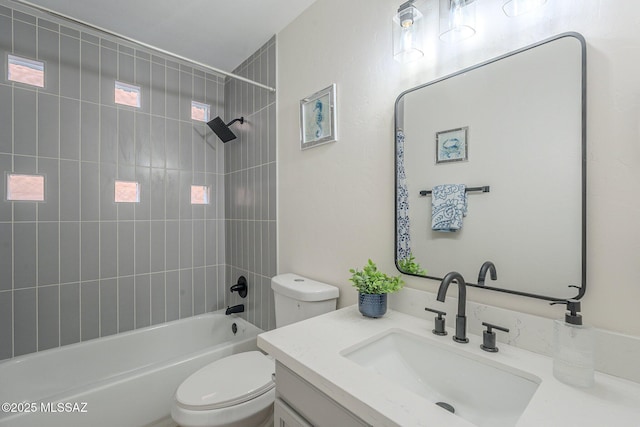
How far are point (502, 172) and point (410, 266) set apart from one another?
1.53ft

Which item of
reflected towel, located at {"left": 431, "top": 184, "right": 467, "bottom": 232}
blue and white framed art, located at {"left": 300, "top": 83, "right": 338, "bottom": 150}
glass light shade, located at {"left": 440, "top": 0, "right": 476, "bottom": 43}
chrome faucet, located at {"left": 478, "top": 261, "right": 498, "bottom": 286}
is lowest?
chrome faucet, located at {"left": 478, "top": 261, "right": 498, "bottom": 286}

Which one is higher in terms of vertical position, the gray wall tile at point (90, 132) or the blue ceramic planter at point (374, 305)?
the gray wall tile at point (90, 132)

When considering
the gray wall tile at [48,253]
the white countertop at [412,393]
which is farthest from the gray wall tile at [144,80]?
the white countertop at [412,393]

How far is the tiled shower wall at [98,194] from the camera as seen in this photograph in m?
1.70

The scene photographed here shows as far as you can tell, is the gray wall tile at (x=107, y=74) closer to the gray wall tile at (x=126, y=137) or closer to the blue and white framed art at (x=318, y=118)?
the gray wall tile at (x=126, y=137)

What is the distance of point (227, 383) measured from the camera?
1.32 meters

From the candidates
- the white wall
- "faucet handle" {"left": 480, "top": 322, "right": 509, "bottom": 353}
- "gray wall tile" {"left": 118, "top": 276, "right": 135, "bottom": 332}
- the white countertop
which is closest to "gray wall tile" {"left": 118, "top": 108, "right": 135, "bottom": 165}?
"gray wall tile" {"left": 118, "top": 276, "right": 135, "bottom": 332}

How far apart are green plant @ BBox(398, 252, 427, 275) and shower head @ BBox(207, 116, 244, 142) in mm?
1719

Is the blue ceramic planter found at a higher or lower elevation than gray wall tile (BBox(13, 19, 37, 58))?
lower

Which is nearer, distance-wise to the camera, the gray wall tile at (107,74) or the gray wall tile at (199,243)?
the gray wall tile at (107,74)

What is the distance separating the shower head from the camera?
7.32ft

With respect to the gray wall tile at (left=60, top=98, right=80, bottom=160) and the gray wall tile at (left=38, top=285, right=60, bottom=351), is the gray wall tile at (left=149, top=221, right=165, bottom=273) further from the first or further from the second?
the gray wall tile at (left=60, top=98, right=80, bottom=160)

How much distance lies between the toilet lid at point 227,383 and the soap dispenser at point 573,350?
114cm

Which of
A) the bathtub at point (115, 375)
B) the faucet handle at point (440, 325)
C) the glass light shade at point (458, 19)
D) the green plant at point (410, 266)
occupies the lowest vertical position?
the bathtub at point (115, 375)
